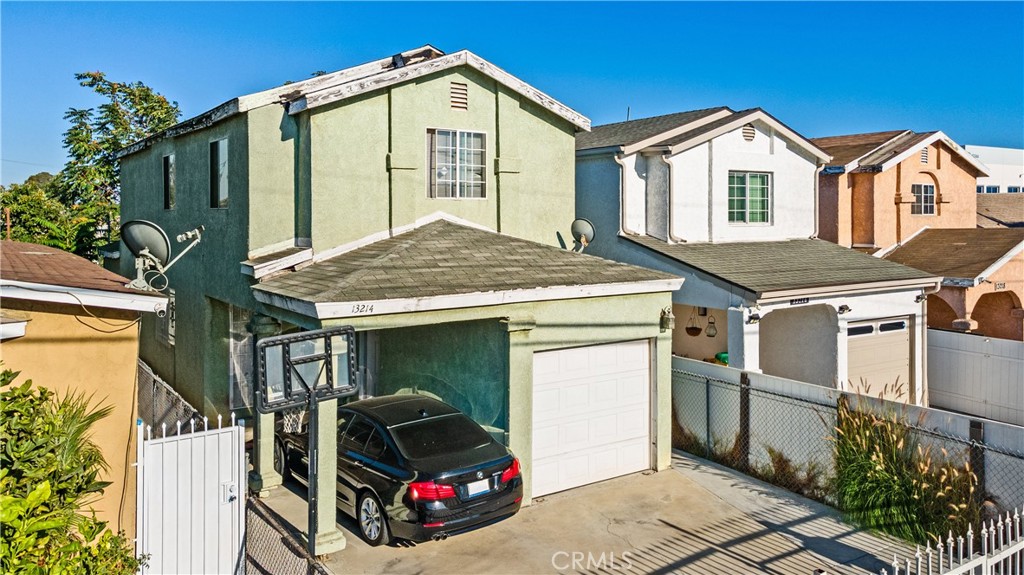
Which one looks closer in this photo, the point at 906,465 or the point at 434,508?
the point at 434,508

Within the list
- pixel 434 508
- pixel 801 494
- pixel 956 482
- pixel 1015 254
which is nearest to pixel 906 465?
pixel 956 482

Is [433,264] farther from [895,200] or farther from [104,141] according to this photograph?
[104,141]

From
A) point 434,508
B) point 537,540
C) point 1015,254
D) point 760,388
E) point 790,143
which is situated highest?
point 790,143

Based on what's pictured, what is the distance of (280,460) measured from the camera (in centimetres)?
1139

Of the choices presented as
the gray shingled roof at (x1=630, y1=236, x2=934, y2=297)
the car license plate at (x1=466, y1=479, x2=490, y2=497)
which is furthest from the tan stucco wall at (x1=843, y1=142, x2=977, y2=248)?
the car license plate at (x1=466, y1=479, x2=490, y2=497)

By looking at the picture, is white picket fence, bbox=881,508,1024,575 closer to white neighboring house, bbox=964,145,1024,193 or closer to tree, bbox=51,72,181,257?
tree, bbox=51,72,181,257

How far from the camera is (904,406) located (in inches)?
392

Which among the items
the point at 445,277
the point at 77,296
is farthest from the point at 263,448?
the point at 77,296

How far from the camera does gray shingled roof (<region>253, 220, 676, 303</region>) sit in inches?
376

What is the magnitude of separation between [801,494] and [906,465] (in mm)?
1740

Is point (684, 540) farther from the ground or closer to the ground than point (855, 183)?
closer to the ground

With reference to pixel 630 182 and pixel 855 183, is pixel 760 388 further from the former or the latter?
pixel 855 183

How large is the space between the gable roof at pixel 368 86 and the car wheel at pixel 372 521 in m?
5.92

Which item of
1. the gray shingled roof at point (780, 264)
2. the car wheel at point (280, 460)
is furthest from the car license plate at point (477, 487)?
the gray shingled roof at point (780, 264)
